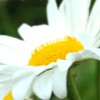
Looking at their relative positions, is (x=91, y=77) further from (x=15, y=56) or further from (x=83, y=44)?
(x=83, y=44)

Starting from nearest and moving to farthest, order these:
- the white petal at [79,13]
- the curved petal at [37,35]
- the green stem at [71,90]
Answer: the green stem at [71,90], the white petal at [79,13], the curved petal at [37,35]

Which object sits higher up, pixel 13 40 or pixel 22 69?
pixel 13 40

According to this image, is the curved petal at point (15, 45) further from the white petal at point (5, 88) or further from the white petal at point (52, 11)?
the white petal at point (5, 88)

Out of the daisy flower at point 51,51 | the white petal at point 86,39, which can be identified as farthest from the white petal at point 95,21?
the white petal at point 86,39

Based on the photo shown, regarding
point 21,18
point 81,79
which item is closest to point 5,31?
point 21,18

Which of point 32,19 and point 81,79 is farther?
point 32,19

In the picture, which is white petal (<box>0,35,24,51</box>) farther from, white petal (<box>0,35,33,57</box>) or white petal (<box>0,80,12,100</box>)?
white petal (<box>0,80,12,100</box>)

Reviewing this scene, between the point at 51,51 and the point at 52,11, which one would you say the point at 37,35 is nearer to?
the point at 52,11
